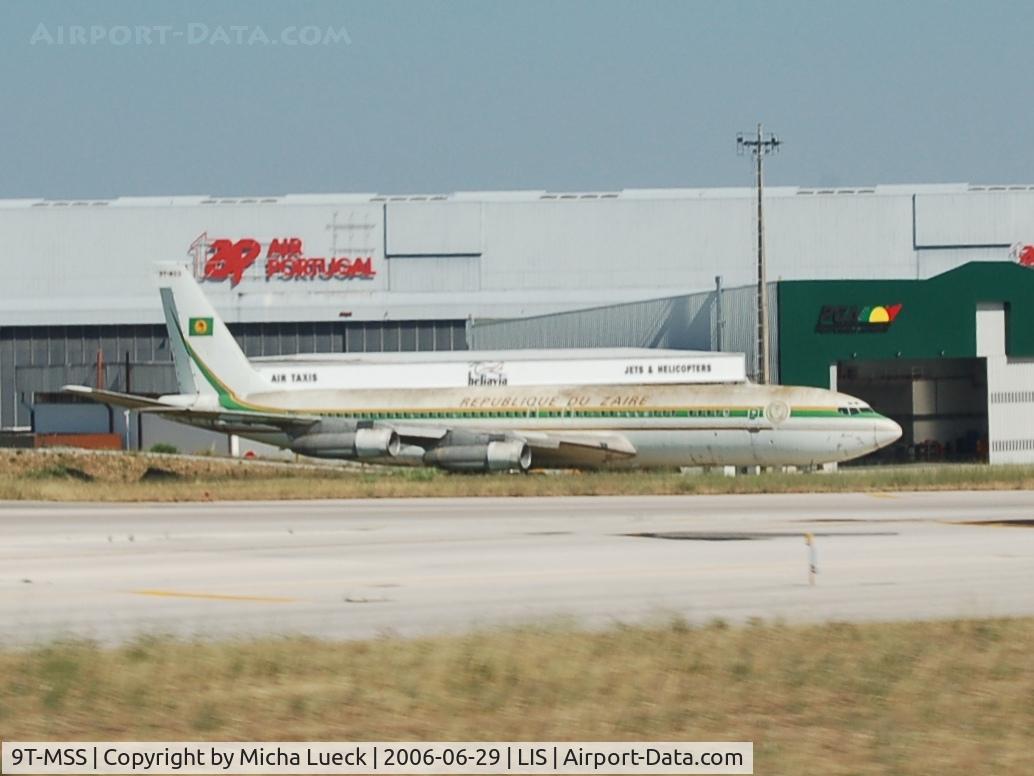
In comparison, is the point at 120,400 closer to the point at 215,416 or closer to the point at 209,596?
the point at 215,416

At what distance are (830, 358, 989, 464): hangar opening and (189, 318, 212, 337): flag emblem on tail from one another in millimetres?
32512

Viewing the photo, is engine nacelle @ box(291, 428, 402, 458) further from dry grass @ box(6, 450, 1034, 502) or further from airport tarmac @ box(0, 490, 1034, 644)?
airport tarmac @ box(0, 490, 1034, 644)

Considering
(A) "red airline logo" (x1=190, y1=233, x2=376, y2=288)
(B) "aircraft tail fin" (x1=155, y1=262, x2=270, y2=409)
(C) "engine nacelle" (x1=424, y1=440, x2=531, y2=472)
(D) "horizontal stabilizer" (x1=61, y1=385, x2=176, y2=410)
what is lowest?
(C) "engine nacelle" (x1=424, y1=440, x2=531, y2=472)

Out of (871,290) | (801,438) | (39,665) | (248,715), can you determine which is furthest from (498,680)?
(871,290)

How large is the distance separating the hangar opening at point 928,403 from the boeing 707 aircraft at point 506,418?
86.8ft

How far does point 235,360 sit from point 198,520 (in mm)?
25646

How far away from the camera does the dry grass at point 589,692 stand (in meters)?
11.9

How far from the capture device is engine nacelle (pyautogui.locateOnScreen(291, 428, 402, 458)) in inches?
2131

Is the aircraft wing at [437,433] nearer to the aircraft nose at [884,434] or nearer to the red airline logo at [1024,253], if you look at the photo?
the aircraft nose at [884,434]

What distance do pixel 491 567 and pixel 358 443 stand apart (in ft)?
97.9

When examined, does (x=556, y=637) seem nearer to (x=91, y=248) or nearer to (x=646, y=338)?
(x=646, y=338)

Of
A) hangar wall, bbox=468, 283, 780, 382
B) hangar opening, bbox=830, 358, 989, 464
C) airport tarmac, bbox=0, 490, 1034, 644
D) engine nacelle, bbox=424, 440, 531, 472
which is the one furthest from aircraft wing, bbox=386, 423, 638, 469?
hangar opening, bbox=830, 358, 989, 464
